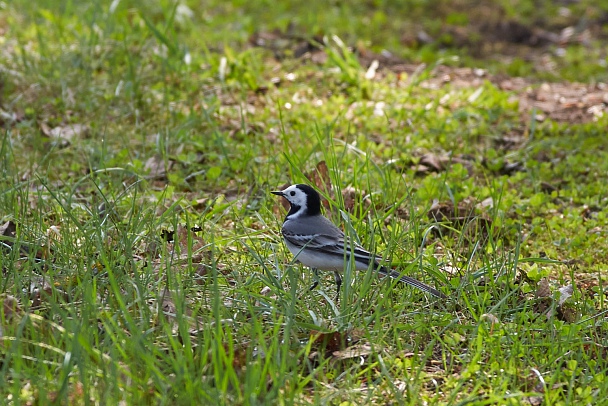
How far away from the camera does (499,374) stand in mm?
3816

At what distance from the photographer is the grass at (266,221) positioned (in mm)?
3604

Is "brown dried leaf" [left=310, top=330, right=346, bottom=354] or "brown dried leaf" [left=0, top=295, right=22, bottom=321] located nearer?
"brown dried leaf" [left=0, top=295, right=22, bottom=321]

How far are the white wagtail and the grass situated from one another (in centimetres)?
12

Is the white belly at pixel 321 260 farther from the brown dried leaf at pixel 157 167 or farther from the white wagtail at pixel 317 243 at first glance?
the brown dried leaf at pixel 157 167

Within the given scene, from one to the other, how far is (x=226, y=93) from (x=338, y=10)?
3213 mm

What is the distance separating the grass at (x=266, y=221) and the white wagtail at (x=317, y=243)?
0.12 metres

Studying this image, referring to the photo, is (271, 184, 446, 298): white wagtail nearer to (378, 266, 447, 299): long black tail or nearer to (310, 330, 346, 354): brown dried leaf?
(378, 266, 447, 299): long black tail

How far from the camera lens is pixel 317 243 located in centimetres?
459

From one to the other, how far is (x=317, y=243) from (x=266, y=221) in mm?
1030

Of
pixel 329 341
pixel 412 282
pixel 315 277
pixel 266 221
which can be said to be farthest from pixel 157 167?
pixel 329 341

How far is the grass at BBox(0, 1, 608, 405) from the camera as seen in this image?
3.60 meters

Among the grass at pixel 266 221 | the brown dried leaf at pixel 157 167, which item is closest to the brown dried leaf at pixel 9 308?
the grass at pixel 266 221

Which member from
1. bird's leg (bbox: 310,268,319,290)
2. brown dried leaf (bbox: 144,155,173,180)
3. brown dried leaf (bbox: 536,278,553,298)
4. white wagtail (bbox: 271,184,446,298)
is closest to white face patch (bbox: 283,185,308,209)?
white wagtail (bbox: 271,184,446,298)

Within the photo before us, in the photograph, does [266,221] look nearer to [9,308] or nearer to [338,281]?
[338,281]
